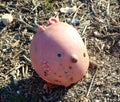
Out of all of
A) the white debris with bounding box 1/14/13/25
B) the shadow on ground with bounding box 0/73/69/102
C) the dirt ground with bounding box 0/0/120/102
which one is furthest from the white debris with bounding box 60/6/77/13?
the shadow on ground with bounding box 0/73/69/102

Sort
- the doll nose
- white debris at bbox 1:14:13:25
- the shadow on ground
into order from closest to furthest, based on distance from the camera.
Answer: the doll nose < the shadow on ground < white debris at bbox 1:14:13:25

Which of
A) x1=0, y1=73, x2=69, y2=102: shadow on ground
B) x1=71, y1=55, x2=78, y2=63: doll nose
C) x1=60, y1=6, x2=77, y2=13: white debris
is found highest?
x1=71, y1=55, x2=78, y2=63: doll nose


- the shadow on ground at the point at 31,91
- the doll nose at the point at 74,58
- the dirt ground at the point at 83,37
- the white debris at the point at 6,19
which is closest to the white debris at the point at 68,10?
the dirt ground at the point at 83,37

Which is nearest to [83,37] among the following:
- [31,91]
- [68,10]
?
[68,10]

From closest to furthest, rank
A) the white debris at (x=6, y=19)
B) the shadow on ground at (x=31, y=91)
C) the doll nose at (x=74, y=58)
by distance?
the doll nose at (x=74, y=58)
the shadow on ground at (x=31, y=91)
the white debris at (x=6, y=19)

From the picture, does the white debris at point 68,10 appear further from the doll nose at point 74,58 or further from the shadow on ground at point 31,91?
the doll nose at point 74,58

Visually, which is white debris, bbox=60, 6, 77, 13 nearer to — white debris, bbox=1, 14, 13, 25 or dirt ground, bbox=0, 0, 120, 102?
dirt ground, bbox=0, 0, 120, 102

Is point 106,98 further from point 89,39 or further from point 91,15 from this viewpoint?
point 91,15

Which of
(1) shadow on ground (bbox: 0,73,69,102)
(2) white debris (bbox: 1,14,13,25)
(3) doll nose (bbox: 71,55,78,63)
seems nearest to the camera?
(3) doll nose (bbox: 71,55,78,63)
